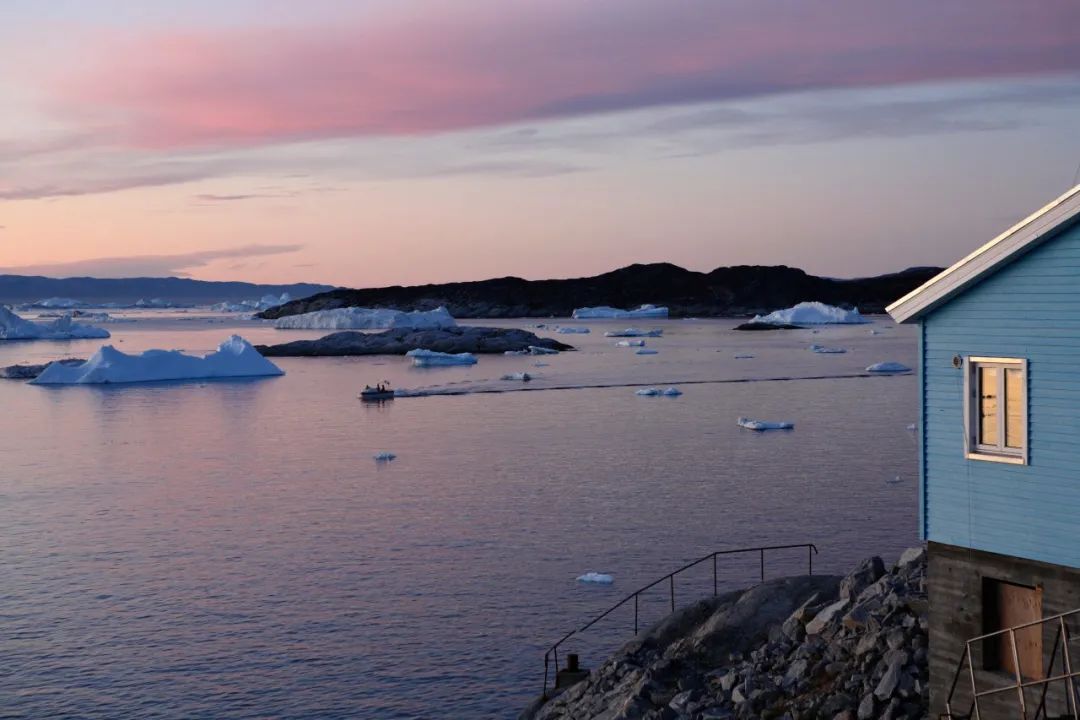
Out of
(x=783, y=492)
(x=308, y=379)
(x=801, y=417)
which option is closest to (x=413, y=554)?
(x=783, y=492)

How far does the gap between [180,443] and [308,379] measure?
103ft

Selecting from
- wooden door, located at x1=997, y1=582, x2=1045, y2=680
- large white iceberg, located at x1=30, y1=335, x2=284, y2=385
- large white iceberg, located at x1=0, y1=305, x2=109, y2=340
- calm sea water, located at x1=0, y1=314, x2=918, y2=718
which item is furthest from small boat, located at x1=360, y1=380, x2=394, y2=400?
large white iceberg, located at x1=0, y1=305, x2=109, y2=340

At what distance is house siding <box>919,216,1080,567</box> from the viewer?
394 inches

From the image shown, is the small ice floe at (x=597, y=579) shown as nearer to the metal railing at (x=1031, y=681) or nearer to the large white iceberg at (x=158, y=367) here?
the metal railing at (x=1031, y=681)

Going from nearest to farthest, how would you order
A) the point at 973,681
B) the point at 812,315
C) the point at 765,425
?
the point at 973,681 → the point at 765,425 → the point at 812,315

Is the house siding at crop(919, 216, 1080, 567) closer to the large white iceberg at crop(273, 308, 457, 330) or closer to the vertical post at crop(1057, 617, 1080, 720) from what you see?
the vertical post at crop(1057, 617, 1080, 720)

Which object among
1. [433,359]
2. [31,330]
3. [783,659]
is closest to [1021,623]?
[783,659]

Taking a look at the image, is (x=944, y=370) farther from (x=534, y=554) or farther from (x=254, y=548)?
(x=254, y=548)

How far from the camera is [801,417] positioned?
49.2m

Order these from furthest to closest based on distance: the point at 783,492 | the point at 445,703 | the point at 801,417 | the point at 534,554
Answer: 1. the point at 801,417
2. the point at 783,492
3. the point at 534,554
4. the point at 445,703

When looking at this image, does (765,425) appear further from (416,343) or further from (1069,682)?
(416,343)

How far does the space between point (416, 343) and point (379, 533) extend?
73.0 m

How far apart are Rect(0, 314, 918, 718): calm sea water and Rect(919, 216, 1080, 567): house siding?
7769mm

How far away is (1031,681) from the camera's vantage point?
10023mm
